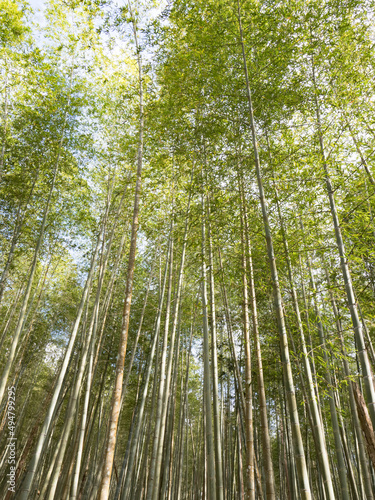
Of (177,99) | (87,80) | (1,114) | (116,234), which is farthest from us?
(116,234)

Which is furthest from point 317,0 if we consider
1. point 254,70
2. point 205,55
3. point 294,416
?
point 294,416

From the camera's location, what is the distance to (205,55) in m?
3.71

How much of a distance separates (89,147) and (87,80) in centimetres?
120

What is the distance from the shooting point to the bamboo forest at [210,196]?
9.91 ft

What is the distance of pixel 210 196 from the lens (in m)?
4.13

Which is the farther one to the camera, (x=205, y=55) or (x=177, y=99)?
(x=177, y=99)

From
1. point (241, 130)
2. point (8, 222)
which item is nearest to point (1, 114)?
→ point (8, 222)

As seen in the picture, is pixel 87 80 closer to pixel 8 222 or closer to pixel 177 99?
pixel 177 99

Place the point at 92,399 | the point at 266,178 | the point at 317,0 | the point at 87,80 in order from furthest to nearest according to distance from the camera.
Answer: the point at 92,399
the point at 87,80
the point at 317,0
the point at 266,178

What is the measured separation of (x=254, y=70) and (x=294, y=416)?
346 cm

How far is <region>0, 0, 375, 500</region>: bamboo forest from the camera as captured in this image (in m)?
3.02

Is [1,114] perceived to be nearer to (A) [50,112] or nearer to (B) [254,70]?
(A) [50,112]

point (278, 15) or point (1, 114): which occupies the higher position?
point (1, 114)

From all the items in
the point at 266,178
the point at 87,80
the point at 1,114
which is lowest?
the point at 266,178
